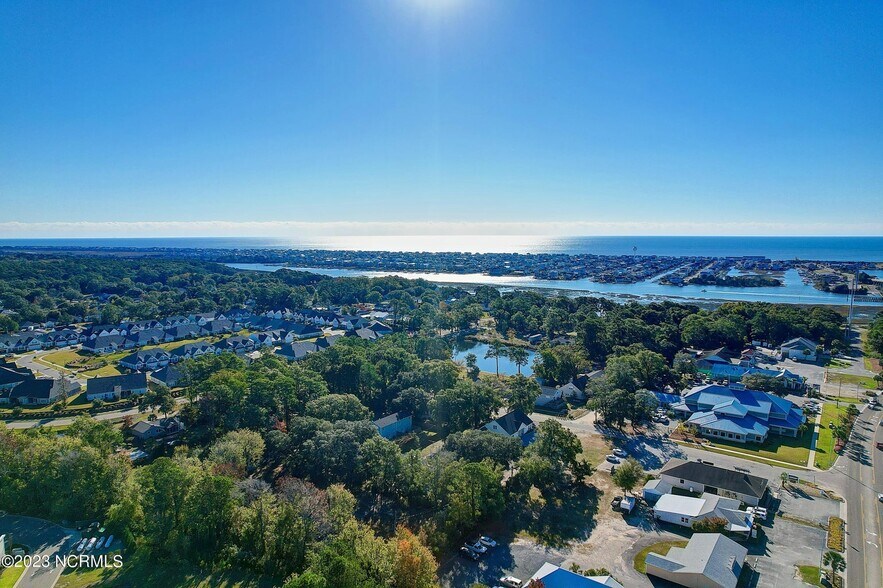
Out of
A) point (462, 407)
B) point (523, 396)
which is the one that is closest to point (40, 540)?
point (462, 407)

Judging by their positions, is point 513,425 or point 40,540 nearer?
point 40,540

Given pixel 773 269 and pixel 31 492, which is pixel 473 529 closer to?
pixel 31 492

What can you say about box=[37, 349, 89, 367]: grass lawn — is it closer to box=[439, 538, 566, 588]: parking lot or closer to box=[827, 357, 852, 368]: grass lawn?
box=[439, 538, 566, 588]: parking lot

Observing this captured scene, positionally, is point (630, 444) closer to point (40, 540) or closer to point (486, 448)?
point (486, 448)

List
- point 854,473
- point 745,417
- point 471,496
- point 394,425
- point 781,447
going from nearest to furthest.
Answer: point 471,496
point 854,473
point 781,447
point 745,417
point 394,425

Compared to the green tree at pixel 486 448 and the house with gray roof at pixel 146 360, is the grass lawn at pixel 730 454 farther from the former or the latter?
the house with gray roof at pixel 146 360

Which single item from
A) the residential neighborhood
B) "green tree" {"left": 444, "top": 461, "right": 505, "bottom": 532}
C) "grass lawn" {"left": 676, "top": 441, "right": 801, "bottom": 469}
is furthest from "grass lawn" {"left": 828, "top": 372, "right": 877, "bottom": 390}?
"green tree" {"left": 444, "top": 461, "right": 505, "bottom": 532}
